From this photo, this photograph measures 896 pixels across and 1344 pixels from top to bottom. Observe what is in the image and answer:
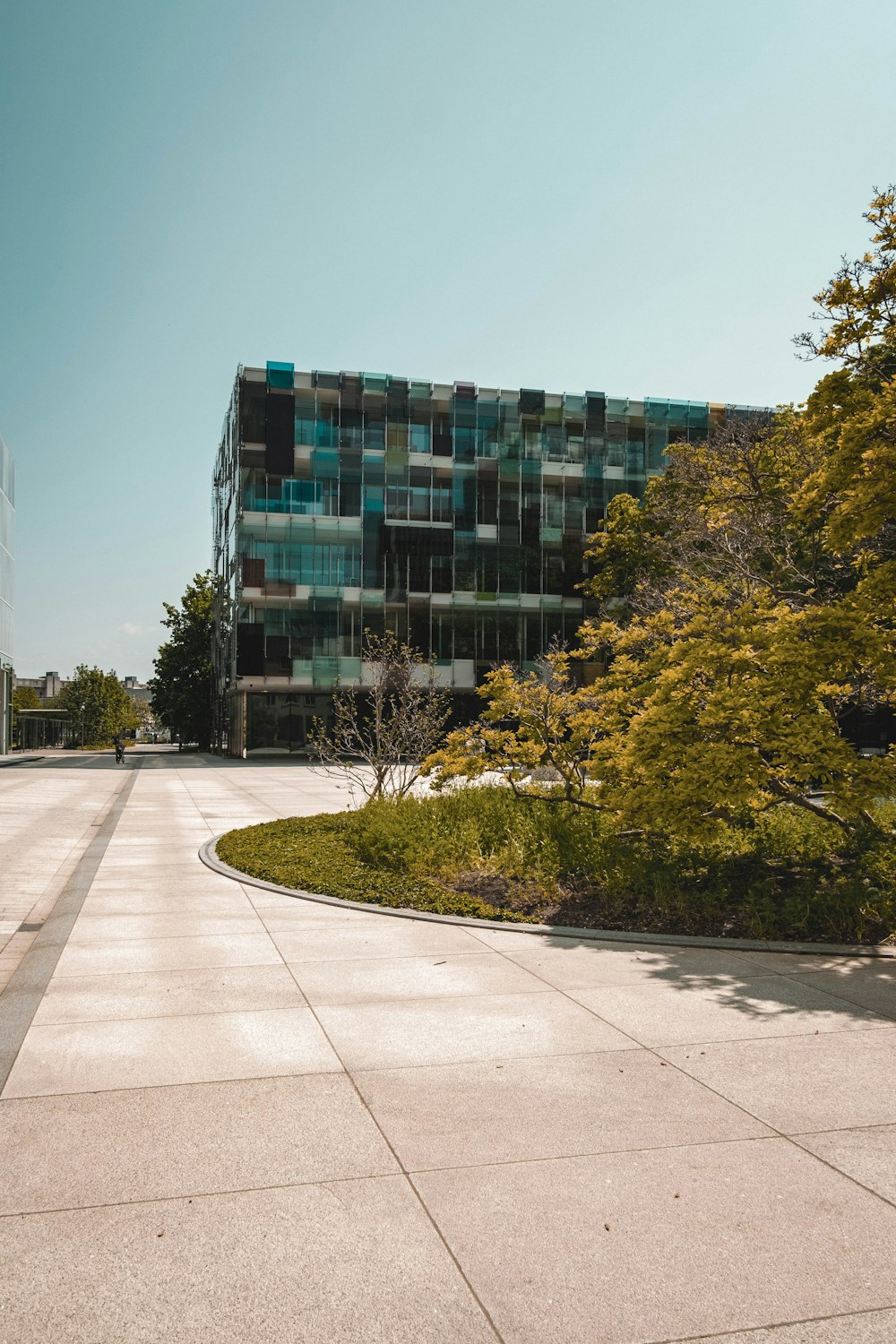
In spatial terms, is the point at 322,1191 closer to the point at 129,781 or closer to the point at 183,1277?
the point at 183,1277

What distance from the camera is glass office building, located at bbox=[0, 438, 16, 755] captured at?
56969 mm

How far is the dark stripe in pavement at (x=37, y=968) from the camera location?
584 cm

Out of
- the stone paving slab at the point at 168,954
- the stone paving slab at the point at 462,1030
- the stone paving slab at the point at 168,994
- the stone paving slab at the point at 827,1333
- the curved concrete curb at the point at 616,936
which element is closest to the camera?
the stone paving slab at the point at 827,1333

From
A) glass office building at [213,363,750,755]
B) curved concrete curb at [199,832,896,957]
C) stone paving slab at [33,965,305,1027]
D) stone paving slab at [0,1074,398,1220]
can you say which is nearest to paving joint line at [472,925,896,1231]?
stone paving slab at [0,1074,398,1220]

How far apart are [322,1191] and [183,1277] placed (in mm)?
712

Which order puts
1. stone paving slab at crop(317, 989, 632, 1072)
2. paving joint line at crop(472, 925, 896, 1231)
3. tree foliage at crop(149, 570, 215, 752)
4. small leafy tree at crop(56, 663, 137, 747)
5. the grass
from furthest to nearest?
small leafy tree at crop(56, 663, 137, 747) → tree foliage at crop(149, 570, 215, 752) → the grass → stone paving slab at crop(317, 989, 632, 1072) → paving joint line at crop(472, 925, 896, 1231)

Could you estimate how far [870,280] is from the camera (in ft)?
31.3

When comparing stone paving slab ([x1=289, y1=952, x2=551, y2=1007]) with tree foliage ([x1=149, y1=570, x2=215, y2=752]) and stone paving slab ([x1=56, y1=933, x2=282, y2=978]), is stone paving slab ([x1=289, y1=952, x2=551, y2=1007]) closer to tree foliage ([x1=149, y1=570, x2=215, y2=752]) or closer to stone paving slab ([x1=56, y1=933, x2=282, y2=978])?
stone paving slab ([x1=56, y1=933, x2=282, y2=978])

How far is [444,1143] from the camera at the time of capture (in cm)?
438

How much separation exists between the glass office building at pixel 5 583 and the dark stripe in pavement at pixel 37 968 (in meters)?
49.2

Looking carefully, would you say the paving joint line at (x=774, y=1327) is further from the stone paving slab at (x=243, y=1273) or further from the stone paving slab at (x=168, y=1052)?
the stone paving slab at (x=168, y=1052)

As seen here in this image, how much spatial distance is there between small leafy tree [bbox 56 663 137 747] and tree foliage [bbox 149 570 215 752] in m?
20.4

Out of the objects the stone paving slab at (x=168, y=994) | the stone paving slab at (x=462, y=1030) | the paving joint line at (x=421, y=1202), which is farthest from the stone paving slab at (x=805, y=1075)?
the stone paving slab at (x=168, y=994)

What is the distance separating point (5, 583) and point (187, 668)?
16.8 meters
